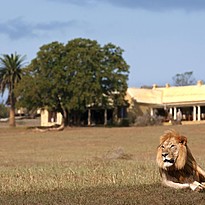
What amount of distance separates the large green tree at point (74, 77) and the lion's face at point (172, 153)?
46954 mm

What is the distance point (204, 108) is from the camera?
68.2 meters

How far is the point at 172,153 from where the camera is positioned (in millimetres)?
11008

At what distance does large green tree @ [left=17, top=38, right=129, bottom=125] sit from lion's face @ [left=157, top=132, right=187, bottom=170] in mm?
46954

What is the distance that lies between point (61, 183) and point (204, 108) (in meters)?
55.9

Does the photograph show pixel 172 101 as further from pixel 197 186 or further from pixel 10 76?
pixel 197 186

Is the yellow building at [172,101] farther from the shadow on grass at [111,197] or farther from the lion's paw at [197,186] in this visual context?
the lion's paw at [197,186]

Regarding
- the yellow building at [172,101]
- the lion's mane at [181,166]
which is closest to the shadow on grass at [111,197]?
the lion's mane at [181,166]

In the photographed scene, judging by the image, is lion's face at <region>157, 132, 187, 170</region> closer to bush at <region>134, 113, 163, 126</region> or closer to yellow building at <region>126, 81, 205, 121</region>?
bush at <region>134, 113, 163, 126</region>

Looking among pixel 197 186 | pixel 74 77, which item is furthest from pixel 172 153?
pixel 74 77

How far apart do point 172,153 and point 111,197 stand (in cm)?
133

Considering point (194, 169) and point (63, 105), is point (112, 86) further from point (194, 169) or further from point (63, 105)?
point (194, 169)

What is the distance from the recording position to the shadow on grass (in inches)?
399

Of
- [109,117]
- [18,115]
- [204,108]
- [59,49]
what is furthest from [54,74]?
[18,115]

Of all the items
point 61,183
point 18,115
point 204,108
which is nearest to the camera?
point 61,183
